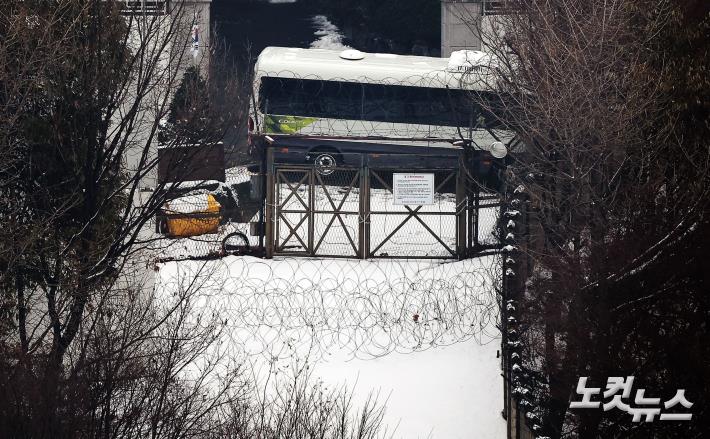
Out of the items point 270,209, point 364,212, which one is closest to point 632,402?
point 364,212

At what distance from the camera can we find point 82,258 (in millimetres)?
11227

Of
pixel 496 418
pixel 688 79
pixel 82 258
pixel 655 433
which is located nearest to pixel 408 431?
pixel 496 418

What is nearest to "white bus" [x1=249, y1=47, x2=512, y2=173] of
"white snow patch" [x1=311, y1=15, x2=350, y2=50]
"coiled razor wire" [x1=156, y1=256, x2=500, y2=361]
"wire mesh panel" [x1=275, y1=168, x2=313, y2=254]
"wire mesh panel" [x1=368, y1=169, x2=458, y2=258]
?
"wire mesh panel" [x1=368, y1=169, x2=458, y2=258]

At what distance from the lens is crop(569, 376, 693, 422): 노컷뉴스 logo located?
389 inches

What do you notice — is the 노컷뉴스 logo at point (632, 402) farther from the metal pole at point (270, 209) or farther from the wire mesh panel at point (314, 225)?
the metal pole at point (270, 209)

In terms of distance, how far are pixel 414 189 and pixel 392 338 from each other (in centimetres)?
403

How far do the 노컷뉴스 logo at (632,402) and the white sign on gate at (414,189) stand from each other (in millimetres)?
7673

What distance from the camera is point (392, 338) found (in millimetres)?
13977

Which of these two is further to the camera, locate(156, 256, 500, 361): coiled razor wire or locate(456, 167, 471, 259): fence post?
locate(456, 167, 471, 259): fence post

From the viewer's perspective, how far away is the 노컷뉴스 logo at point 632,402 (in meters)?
9.88

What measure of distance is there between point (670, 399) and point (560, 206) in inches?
111

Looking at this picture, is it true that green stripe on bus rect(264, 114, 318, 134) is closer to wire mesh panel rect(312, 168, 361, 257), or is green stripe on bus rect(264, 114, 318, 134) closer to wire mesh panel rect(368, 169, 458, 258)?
wire mesh panel rect(312, 168, 361, 257)

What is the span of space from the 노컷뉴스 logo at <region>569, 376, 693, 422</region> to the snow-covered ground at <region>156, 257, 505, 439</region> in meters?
2.10

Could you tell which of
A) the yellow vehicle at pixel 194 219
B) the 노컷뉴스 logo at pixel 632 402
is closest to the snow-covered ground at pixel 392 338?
the yellow vehicle at pixel 194 219
